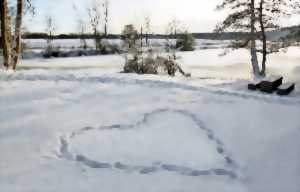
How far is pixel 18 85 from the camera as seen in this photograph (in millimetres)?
8781

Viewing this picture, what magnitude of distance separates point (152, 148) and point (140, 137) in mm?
444

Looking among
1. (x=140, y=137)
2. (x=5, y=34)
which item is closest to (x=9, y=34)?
(x=5, y=34)

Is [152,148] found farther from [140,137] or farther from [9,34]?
[9,34]

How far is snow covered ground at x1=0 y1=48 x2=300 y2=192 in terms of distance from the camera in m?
5.22

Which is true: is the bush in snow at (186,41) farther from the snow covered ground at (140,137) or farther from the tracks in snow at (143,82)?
the snow covered ground at (140,137)

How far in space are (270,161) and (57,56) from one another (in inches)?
1519

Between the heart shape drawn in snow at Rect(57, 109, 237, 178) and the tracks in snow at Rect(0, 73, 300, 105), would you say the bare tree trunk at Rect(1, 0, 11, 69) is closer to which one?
the tracks in snow at Rect(0, 73, 300, 105)

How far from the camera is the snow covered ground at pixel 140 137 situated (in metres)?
5.22

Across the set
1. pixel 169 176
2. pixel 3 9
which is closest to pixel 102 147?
pixel 169 176

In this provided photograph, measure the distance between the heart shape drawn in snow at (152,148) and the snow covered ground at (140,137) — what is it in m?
0.01

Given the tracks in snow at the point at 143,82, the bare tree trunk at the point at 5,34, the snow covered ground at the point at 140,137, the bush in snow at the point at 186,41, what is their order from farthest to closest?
the bush in snow at the point at 186,41, the bare tree trunk at the point at 5,34, the tracks in snow at the point at 143,82, the snow covered ground at the point at 140,137

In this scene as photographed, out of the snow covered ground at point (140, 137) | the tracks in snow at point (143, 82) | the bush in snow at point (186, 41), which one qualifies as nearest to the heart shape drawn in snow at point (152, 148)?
the snow covered ground at point (140, 137)

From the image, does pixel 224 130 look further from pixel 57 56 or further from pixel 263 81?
pixel 57 56

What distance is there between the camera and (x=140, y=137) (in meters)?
6.50
